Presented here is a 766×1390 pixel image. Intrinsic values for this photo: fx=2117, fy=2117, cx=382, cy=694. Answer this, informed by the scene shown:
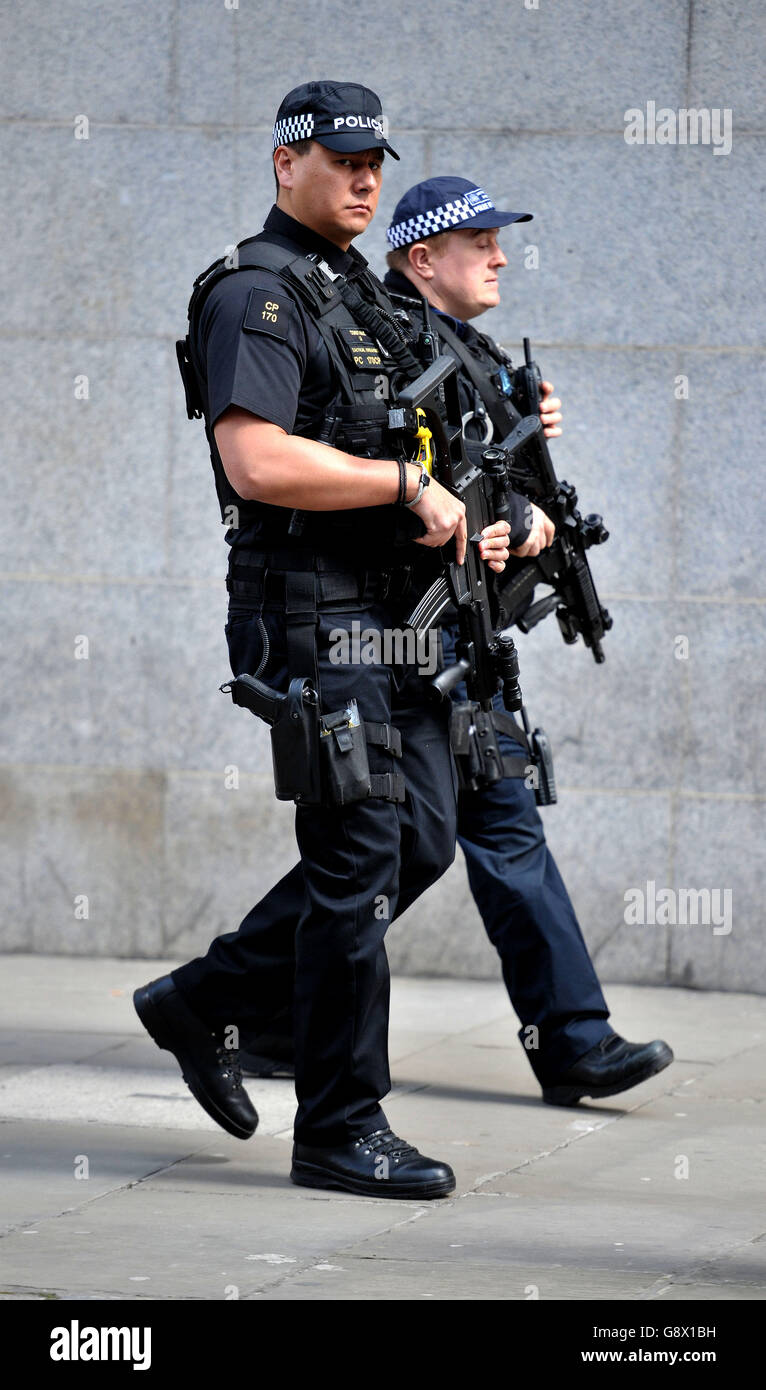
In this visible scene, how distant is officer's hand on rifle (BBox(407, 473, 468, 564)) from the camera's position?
12.8 ft

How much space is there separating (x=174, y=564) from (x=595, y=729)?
1358mm

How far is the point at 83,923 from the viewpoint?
6.47 m

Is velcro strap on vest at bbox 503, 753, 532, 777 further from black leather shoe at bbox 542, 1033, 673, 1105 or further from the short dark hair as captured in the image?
Result: the short dark hair

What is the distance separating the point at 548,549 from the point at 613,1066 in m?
1.23

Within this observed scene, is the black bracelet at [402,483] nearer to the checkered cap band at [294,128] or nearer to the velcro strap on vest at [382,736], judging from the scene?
the velcro strap on vest at [382,736]

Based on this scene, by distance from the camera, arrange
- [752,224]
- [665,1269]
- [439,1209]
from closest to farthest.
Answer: [665,1269] → [439,1209] → [752,224]

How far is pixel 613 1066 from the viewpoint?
15.5 ft

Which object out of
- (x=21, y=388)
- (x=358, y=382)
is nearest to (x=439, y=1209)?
(x=358, y=382)

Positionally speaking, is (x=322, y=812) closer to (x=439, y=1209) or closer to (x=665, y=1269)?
(x=439, y=1209)
